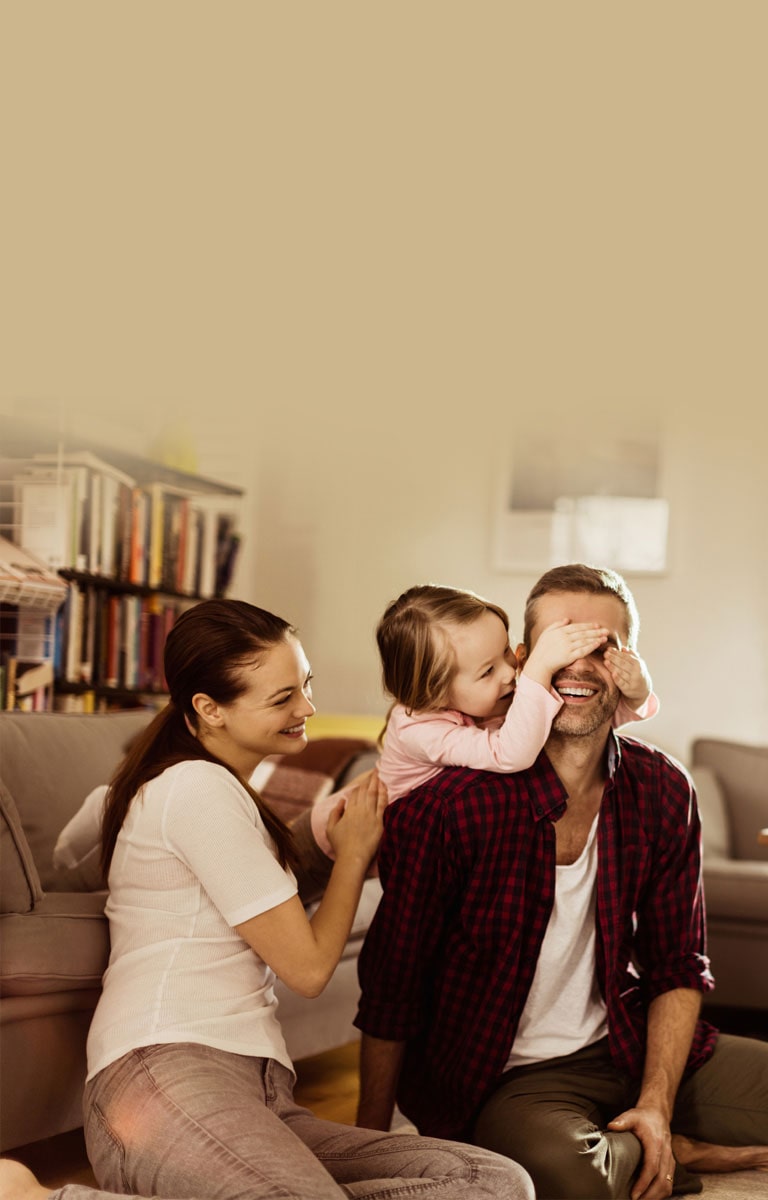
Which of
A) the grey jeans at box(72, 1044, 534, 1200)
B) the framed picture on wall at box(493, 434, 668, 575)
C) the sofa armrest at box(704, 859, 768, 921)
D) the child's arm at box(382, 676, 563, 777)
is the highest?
the framed picture on wall at box(493, 434, 668, 575)

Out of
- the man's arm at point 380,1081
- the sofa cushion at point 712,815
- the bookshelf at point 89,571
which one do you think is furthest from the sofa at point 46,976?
the sofa cushion at point 712,815

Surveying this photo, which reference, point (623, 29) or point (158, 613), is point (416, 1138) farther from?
point (158, 613)

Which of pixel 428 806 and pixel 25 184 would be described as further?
pixel 428 806

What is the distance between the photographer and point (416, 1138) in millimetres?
1485

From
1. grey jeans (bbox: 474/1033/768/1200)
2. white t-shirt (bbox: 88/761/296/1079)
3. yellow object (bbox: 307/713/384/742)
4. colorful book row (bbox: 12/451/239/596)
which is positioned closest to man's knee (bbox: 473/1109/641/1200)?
grey jeans (bbox: 474/1033/768/1200)

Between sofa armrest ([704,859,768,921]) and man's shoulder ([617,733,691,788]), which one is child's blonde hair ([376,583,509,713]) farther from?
sofa armrest ([704,859,768,921])

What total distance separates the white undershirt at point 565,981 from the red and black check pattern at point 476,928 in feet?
0.11

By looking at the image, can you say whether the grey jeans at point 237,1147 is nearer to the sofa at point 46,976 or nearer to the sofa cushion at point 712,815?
the sofa at point 46,976

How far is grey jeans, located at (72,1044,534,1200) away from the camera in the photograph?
51.6 inches

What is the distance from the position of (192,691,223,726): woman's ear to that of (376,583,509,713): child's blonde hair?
30 centimetres

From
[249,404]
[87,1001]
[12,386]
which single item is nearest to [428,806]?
[87,1001]

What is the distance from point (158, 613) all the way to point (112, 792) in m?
2.24

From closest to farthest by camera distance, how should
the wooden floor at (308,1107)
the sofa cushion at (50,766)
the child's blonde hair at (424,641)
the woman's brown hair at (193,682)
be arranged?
the woman's brown hair at (193,682), the child's blonde hair at (424,641), the wooden floor at (308,1107), the sofa cushion at (50,766)

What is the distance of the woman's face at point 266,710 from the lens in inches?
61.8
